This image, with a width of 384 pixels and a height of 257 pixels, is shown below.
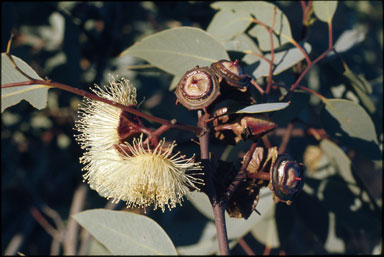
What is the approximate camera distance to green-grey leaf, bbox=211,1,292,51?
1.28m

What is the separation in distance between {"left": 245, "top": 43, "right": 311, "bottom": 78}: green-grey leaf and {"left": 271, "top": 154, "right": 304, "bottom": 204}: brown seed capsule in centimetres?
36

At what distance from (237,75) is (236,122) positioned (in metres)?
0.11

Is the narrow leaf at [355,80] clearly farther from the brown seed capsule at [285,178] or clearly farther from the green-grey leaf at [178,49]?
the brown seed capsule at [285,178]

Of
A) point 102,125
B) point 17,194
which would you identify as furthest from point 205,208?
point 17,194

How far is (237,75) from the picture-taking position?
850 millimetres

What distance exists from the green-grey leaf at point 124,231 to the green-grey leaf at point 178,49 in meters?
0.47

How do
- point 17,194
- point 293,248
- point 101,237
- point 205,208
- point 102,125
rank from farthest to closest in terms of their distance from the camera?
point 17,194 < point 293,248 < point 205,208 < point 101,237 < point 102,125

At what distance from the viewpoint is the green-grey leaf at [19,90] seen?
980 millimetres

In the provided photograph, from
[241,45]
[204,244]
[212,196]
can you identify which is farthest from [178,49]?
[204,244]

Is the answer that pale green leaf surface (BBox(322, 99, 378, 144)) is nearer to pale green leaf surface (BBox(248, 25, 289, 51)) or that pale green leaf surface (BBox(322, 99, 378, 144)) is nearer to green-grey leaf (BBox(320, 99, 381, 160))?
green-grey leaf (BBox(320, 99, 381, 160))

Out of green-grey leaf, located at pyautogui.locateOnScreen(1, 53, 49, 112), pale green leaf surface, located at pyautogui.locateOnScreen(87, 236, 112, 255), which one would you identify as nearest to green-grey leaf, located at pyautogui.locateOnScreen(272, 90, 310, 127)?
green-grey leaf, located at pyautogui.locateOnScreen(1, 53, 49, 112)

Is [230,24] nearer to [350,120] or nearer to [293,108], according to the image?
[293,108]

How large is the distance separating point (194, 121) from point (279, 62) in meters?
0.36

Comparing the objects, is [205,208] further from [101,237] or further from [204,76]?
[204,76]
